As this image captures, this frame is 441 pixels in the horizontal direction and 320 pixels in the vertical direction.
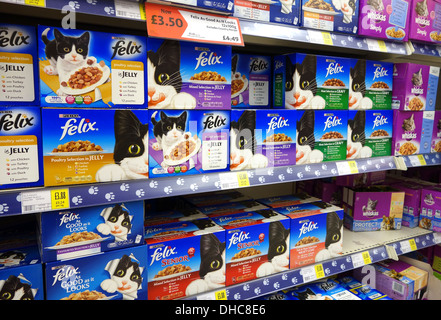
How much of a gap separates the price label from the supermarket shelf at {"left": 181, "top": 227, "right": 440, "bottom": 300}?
103cm

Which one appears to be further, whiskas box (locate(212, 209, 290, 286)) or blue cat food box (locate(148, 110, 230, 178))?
whiskas box (locate(212, 209, 290, 286))

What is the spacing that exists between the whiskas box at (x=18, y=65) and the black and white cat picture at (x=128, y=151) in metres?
0.28

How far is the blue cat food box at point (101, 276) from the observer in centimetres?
115

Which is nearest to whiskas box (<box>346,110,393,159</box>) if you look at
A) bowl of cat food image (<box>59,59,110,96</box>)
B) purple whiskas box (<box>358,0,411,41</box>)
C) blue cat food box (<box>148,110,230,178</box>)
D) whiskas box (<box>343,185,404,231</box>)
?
whiskas box (<box>343,185,404,231</box>)

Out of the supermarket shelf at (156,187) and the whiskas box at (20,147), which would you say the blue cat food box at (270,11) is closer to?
the supermarket shelf at (156,187)

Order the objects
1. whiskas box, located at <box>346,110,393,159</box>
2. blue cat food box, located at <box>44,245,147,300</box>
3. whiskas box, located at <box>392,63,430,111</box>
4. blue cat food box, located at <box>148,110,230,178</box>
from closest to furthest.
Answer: blue cat food box, located at <box>44,245,147,300</box>
blue cat food box, located at <box>148,110,230,178</box>
whiskas box, located at <box>346,110,393,159</box>
whiskas box, located at <box>392,63,430,111</box>

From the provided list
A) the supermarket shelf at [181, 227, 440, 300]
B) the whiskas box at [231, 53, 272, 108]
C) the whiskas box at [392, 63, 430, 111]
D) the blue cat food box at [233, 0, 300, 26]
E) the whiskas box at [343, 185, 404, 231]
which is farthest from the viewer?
the whiskas box at [343, 185, 404, 231]

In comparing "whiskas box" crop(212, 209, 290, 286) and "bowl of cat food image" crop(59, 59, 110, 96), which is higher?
"bowl of cat food image" crop(59, 59, 110, 96)

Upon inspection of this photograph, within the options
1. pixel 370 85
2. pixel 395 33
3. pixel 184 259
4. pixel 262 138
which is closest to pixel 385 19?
pixel 395 33

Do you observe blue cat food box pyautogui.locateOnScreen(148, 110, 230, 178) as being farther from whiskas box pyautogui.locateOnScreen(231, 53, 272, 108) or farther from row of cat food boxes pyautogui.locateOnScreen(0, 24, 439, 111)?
whiskas box pyautogui.locateOnScreen(231, 53, 272, 108)

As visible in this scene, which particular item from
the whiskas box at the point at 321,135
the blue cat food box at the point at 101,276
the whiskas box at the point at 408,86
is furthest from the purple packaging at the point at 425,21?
the blue cat food box at the point at 101,276

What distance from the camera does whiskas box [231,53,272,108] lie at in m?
1.71

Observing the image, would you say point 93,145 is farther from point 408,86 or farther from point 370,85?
point 408,86
